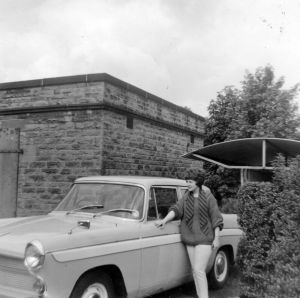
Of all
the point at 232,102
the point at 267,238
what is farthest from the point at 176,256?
the point at 232,102

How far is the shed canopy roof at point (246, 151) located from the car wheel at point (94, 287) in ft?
9.64

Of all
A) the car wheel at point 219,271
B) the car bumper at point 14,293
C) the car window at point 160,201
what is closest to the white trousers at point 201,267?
the car window at point 160,201

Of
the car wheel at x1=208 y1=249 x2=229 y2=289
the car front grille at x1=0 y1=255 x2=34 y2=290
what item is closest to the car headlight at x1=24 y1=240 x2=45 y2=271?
the car front grille at x1=0 y1=255 x2=34 y2=290

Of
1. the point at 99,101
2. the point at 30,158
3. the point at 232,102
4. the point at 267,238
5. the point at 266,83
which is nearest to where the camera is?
the point at 267,238

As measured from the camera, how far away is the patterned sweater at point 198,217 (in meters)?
5.42

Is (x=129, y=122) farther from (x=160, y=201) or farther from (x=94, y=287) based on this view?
(x=94, y=287)

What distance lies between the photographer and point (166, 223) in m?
5.52

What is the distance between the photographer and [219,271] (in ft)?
21.5

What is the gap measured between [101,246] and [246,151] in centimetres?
393

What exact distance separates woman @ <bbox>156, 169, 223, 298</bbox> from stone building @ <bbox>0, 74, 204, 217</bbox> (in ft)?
12.6

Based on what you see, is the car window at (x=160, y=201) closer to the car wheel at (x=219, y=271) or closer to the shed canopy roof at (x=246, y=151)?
the car wheel at (x=219, y=271)

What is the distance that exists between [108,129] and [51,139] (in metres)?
1.39

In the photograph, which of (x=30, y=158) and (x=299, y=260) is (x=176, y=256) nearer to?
(x=299, y=260)

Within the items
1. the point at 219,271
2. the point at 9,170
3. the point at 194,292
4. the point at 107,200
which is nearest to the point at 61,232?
the point at 107,200
